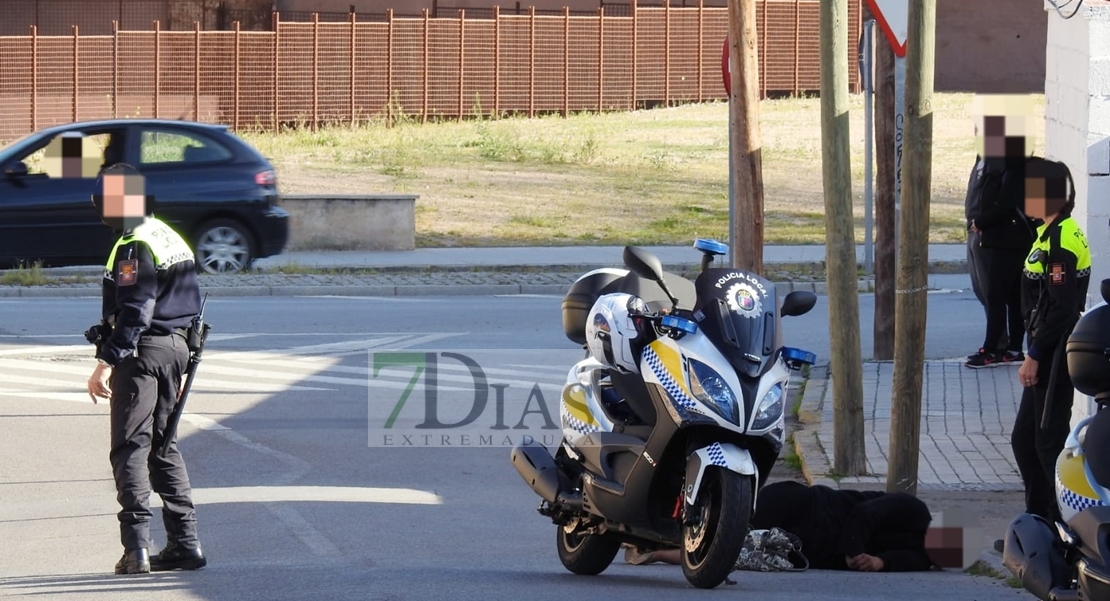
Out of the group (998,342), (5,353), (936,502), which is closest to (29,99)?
(5,353)

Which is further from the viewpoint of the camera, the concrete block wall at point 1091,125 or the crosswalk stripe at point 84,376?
the crosswalk stripe at point 84,376

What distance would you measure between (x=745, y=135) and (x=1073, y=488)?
18.2 feet

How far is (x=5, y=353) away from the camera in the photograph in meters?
13.3

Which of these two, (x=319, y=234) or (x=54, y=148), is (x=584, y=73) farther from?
(x=54, y=148)

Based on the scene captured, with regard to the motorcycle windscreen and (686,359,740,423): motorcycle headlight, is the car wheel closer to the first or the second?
the motorcycle windscreen

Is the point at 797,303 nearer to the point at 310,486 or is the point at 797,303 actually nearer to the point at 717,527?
the point at 717,527

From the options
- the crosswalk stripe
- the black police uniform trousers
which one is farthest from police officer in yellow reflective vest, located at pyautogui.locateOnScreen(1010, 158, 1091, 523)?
the crosswalk stripe

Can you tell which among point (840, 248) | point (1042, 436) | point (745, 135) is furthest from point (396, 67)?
point (1042, 436)

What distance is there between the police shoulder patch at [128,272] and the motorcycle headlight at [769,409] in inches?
102

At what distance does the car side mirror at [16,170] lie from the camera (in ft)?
55.4

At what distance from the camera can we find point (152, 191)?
16.8 metres

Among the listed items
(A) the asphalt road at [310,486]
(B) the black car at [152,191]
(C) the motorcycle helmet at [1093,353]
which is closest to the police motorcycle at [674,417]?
(A) the asphalt road at [310,486]

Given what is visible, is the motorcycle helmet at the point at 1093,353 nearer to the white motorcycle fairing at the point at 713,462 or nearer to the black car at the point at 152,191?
the white motorcycle fairing at the point at 713,462

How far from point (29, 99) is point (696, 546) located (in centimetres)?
2763
